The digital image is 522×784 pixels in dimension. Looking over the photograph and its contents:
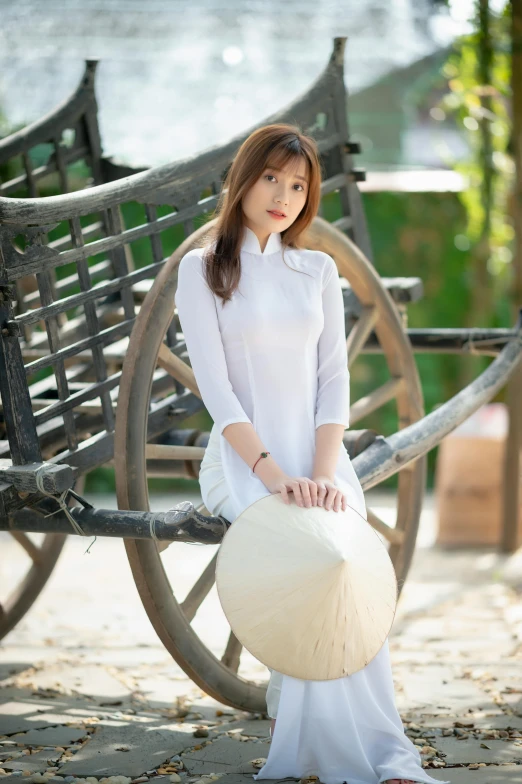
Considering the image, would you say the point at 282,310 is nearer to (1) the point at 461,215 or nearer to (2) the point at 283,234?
(2) the point at 283,234

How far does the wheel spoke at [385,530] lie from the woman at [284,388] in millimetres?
740

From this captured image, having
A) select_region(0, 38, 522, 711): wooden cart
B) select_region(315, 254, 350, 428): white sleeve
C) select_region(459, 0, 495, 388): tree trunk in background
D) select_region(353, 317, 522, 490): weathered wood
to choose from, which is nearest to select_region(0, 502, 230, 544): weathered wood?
select_region(0, 38, 522, 711): wooden cart

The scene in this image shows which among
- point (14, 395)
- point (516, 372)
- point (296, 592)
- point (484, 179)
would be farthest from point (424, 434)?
point (484, 179)

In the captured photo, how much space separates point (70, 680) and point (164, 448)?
1.01 meters

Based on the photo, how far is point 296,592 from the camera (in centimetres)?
206

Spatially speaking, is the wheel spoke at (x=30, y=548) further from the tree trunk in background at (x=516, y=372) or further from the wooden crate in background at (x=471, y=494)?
the wooden crate in background at (x=471, y=494)

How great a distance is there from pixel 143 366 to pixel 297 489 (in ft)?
1.84

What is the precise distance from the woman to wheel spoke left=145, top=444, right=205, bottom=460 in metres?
0.26

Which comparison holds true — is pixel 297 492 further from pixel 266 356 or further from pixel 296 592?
pixel 266 356

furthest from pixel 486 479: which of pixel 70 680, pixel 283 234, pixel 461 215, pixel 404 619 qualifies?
pixel 283 234

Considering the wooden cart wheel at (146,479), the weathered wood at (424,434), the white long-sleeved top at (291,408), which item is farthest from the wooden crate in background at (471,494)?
the white long-sleeved top at (291,408)

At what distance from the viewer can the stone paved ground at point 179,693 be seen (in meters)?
2.38

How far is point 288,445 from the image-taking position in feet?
7.52

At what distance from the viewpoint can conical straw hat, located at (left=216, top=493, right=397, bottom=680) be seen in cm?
206
